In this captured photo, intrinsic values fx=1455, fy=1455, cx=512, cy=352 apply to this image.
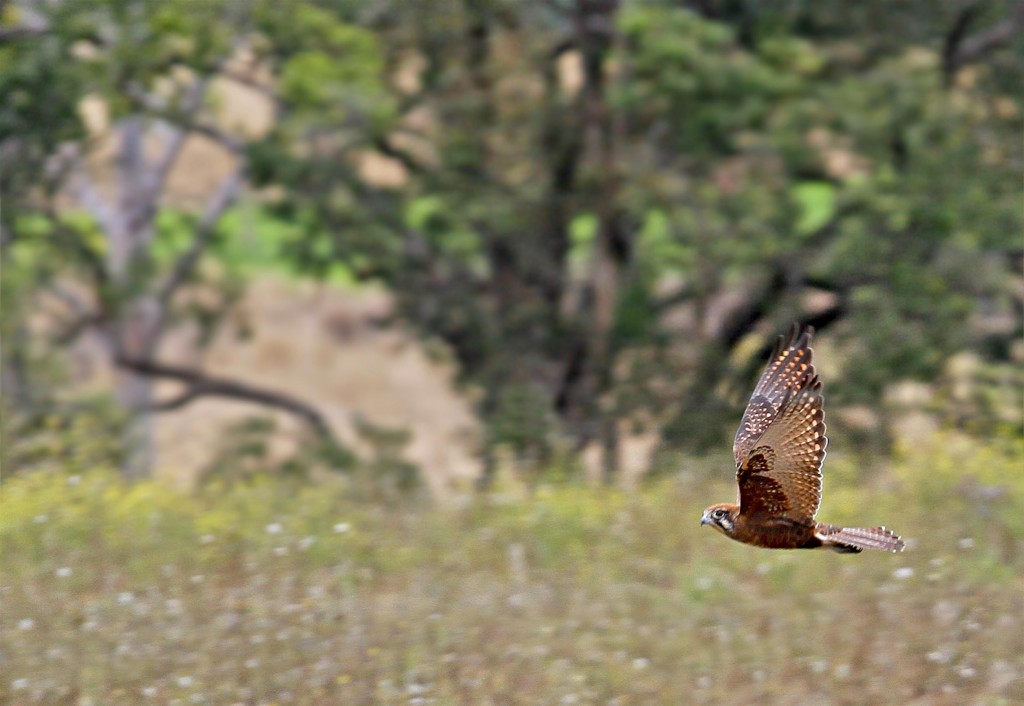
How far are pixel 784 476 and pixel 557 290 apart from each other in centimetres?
782

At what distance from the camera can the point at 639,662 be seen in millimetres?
5762

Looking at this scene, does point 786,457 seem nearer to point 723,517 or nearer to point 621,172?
point 723,517

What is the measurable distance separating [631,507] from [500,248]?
5399 millimetres

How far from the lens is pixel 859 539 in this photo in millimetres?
4938

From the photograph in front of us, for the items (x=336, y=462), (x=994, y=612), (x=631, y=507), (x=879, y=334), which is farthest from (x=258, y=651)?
(x=336, y=462)

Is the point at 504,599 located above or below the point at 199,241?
below

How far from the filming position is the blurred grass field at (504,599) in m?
5.68

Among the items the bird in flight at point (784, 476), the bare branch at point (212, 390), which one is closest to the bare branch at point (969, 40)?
the bare branch at point (212, 390)

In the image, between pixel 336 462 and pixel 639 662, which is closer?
pixel 639 662

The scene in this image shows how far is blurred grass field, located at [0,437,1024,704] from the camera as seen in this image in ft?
18.6

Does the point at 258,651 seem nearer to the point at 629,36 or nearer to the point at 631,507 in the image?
the point at 631,507

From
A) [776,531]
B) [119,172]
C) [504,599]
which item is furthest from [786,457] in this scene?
[119,172]

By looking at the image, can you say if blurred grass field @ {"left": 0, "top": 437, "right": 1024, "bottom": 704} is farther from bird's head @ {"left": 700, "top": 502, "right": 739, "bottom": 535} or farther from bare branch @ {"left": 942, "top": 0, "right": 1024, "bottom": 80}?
bare branch @ {"left": 942, "top": 0, "right": 1024, "bottom": 80}

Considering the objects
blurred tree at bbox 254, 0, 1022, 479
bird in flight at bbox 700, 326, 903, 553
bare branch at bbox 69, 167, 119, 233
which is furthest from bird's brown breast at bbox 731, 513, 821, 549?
bare branch at bbox 69, 167, 119, 233
